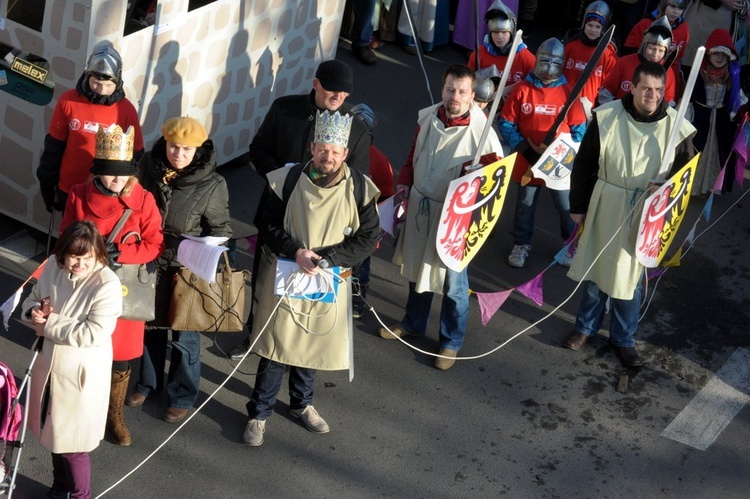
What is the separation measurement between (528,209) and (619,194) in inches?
57.4

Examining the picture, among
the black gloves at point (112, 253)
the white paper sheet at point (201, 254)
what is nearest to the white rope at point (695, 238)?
the white paper sheet at point (201, 254)

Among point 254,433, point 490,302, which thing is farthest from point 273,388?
point 490,302

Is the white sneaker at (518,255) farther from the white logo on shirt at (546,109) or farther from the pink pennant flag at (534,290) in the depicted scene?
the white logo on shirt at (546,109)

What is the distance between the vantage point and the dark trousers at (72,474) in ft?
17.7

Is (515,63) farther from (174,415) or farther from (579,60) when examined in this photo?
(174,415)

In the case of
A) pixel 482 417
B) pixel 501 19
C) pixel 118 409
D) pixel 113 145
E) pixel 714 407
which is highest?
pixel 501 19

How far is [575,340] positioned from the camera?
7.50 meters

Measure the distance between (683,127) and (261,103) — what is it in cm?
351

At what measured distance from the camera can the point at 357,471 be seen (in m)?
6.24

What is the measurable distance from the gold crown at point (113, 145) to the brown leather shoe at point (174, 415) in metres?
1.55

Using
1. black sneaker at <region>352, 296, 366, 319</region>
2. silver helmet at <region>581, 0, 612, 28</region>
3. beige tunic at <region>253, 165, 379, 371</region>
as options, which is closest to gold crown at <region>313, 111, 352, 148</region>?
beige tunic at <region>253, 165, 379, 371</region>

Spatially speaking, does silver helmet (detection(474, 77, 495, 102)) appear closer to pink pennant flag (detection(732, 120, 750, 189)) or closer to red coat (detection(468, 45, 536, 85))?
red coat (detection(468, 45, 536, 85))

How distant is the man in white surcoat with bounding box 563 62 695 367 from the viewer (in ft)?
22.0

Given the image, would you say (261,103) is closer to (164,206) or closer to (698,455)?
(164,206)
